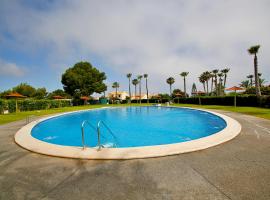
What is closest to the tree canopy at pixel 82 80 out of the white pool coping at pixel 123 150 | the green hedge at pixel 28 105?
the green hedge at pixel 28 105

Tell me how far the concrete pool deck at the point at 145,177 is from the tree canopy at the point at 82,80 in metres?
40.2

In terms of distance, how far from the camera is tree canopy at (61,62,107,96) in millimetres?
42312

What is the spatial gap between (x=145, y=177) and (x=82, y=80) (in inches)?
1701

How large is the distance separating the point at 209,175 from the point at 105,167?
2.67m

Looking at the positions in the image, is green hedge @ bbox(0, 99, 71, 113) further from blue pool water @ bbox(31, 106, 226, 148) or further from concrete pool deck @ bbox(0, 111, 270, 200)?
concrete pool deck @ bbox(0, 111, 270, 200)

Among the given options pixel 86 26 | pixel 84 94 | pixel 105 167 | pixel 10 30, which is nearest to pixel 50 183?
pixel 105 167

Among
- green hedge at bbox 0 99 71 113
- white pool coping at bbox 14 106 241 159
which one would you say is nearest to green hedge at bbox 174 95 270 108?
white pool coping at bbox 14 106 241 159

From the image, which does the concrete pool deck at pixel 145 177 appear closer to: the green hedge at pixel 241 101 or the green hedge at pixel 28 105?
the green hedge at pixel 241 101

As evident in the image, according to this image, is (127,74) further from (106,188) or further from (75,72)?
(106,188)

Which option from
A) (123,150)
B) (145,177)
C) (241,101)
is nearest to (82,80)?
(241,101)

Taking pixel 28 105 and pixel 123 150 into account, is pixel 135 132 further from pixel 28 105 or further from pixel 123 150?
pixel 28 105

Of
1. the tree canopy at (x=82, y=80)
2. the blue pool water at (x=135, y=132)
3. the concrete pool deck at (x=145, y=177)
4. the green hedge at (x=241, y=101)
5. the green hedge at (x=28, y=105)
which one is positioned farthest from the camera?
the tree canopy at (x=82, y=80)

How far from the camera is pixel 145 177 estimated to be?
3.47 m

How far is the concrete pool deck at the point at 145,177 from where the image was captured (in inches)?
113
